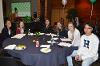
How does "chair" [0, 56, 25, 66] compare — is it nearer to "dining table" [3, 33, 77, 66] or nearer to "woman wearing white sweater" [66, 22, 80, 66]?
"dining table" [3, 33, 77, 66]

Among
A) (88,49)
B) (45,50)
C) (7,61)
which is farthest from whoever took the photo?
(88,49)

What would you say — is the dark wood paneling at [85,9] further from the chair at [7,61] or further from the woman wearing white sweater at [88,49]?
the chair at [7,61]

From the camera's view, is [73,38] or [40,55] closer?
[40,55]

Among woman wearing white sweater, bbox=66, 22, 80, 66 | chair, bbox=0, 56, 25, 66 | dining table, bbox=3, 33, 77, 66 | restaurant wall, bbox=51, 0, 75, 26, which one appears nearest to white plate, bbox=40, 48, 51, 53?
dining table, bbox=3, 33, 77, 66

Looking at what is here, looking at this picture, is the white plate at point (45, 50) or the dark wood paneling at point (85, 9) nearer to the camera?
the white plate at point (45, 50)

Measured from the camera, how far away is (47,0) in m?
11.6

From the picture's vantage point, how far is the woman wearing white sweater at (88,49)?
4.32 m

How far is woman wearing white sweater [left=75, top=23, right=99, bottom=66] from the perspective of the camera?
4324 millimetres

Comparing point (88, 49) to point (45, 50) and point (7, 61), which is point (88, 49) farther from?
point (7, 61)

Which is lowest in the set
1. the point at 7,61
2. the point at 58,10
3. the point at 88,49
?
the point at 7,61

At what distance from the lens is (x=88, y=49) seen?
14.5ft

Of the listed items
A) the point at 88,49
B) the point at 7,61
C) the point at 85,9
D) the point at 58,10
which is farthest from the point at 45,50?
the point at 85,9

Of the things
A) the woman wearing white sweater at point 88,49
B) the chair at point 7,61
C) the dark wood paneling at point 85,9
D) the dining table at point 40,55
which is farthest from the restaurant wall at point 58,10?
the chair at point 7,61

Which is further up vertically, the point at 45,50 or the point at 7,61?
the point at 45,50
